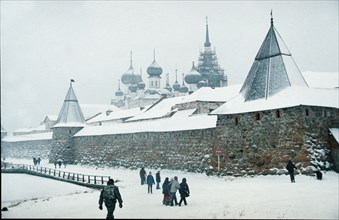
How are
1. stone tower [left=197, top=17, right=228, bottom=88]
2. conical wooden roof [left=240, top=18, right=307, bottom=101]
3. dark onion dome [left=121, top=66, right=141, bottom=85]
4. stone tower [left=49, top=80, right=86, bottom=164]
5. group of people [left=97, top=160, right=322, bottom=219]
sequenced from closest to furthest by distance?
group of people [left=97, top=160, right=322, bottom=219] → conical wooden roof [left=240, top=18, right=307, bottom=101] → stone tower [left=49, top=80, right=86, bottom=164] → stone tower [left=197, top=17, right=228, bottom=88] → dark onion dome [left=121, top=66, right=141, bottom=85]

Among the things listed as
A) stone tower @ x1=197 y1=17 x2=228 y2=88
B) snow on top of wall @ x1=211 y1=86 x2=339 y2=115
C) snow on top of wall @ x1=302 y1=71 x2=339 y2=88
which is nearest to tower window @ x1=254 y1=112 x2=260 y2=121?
snow on top of wall @ x1=211 y1=86 x2=339 y2=115

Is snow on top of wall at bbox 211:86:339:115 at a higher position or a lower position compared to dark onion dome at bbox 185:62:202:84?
lower

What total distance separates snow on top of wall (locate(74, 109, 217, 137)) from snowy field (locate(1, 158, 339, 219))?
574 cm

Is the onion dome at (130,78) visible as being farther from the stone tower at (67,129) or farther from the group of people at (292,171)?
the group of people at (292,171)

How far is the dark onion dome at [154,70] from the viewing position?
219ft

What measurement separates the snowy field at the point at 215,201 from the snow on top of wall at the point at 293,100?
3.04m

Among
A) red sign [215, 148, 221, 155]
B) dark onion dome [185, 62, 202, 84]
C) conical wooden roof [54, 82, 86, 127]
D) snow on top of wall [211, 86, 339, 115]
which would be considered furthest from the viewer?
dark onion dome [185, 62, 202, 84]

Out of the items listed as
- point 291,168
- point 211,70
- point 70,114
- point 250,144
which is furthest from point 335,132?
point 211,70

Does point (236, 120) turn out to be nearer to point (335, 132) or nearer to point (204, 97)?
point (335, 132)

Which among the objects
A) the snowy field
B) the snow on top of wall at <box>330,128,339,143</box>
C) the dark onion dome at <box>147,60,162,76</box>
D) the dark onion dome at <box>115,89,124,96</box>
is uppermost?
the dark onion dome at <box>147,60,162,76</box>

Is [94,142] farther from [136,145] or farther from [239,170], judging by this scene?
[239,170]

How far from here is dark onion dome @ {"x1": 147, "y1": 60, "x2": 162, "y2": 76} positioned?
219 feet

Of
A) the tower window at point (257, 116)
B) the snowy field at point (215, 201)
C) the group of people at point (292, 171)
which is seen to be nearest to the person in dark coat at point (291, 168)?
the group of people at point (292, 171)

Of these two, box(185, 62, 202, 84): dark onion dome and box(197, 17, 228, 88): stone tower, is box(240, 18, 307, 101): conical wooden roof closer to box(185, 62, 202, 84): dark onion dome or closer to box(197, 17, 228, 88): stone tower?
box(185, 62, 202, 84): dark onion dome
